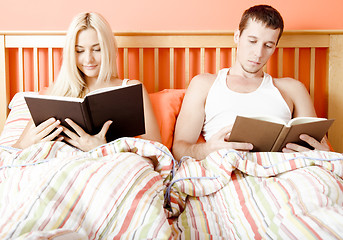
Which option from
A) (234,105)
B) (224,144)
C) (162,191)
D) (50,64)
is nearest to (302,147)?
(224,144)

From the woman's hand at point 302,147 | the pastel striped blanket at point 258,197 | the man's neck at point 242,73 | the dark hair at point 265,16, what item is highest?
the dark hair at point 265,16

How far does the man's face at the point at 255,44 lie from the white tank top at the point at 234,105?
113 millimetres

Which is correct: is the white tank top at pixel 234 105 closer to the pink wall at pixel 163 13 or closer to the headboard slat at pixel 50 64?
the pink wall at pixel 163 13

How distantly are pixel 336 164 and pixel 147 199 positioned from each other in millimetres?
504

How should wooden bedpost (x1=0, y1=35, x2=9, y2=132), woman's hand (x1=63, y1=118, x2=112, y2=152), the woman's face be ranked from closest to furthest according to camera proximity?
woman's hand (x1=63, y1=118, x2=112, y2=152) < the woman's face < wooden bedpost (x1=0, y1=35, x2=9, y2=132)

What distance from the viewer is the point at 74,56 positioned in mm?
1335

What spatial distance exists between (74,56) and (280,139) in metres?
0.84

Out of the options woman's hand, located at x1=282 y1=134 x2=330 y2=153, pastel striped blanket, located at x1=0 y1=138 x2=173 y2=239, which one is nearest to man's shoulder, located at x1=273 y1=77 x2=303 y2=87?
woman's hand, located at x1=282 y1=134 x2=330 y2=153

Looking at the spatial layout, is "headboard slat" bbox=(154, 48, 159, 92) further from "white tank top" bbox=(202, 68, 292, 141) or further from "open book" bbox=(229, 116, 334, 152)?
"open book" bbox=(229, 116, 334, 152)

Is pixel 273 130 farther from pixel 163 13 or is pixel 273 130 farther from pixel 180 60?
pixel 163 13

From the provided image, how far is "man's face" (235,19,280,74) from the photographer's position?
1.38 m

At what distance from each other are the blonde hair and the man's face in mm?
542

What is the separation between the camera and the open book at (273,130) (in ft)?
3.19

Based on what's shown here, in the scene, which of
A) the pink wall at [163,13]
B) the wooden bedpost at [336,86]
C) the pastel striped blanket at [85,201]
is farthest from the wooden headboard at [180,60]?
the pastel striped blanket at [85,201]
